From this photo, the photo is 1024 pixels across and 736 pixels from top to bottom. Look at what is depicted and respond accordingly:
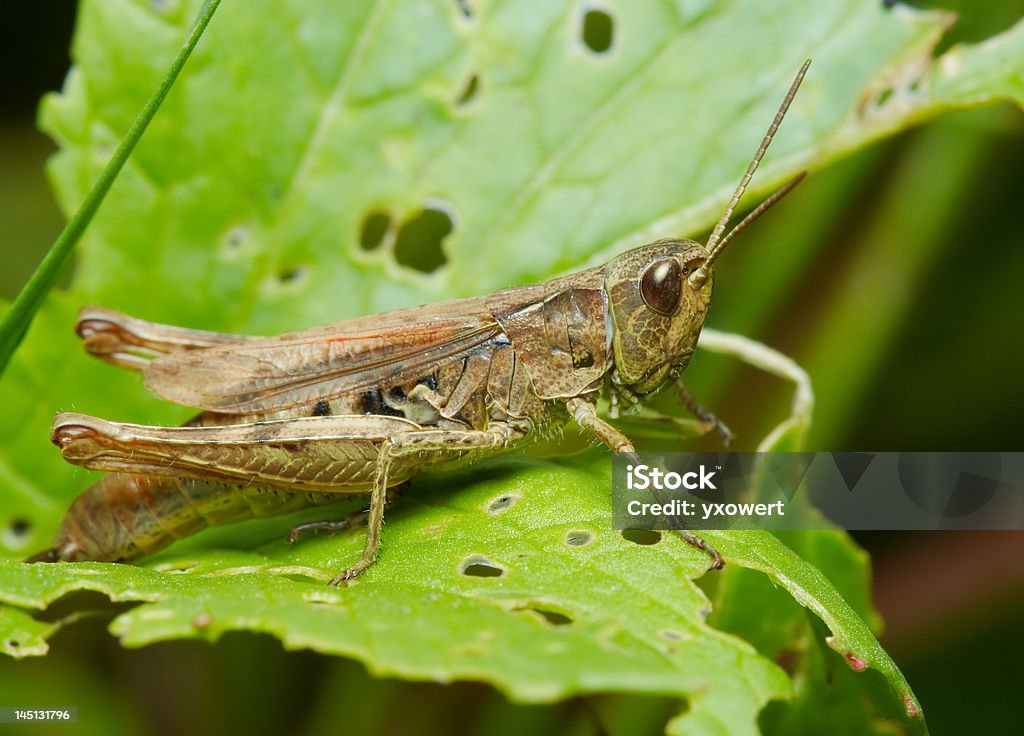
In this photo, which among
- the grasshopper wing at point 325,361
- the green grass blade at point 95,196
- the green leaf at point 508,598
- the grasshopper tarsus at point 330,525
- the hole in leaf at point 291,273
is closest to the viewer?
the green leaf at point 508,598

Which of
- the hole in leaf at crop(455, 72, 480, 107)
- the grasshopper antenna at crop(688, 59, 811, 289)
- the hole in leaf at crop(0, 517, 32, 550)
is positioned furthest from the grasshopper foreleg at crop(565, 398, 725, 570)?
the hole in leaf at crop(0, 517, 32, 550)

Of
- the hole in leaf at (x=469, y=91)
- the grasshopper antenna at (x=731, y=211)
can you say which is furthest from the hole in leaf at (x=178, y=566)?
the hole in leaf at (x=469, y=91)

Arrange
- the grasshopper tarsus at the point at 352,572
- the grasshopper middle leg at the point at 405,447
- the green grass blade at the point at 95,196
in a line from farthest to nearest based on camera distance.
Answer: the grasshopper middle leg at the point at 405,447
the grasshopper tarsus at the point at 352,572
the green grass blade at the point at 95,196

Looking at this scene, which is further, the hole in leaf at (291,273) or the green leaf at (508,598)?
the hole in leaf at (291,273)

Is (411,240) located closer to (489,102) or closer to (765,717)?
(489,102)

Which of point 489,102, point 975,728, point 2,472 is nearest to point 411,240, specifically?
point 489,102

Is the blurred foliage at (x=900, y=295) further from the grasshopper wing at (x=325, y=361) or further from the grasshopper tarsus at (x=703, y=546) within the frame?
the grasshopper tarsus at (x=703, y=546)

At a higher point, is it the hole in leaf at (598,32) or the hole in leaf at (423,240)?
the hole in leaf at (598,32)

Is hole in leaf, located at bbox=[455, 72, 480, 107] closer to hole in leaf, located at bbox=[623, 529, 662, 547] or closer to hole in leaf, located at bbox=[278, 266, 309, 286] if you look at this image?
hole in leaf, located at bbox=[278, 266, 309, 286]
